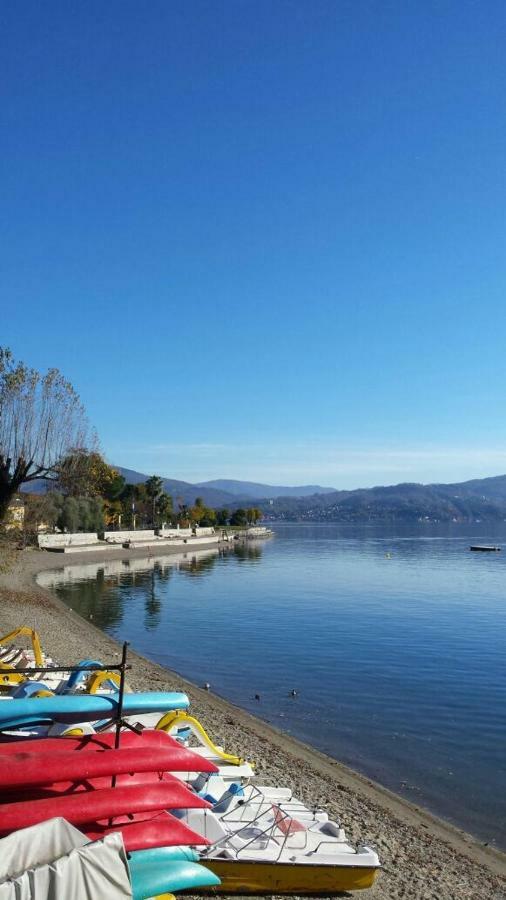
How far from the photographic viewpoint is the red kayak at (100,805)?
763 cm

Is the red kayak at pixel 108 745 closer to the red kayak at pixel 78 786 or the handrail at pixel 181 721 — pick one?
the red kayak at pixel 78 786

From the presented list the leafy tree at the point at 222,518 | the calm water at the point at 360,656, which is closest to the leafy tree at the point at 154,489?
the calm water at the point at 360,656

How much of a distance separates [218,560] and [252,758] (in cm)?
7663

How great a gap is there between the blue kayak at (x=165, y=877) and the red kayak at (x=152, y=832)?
0.61 ft

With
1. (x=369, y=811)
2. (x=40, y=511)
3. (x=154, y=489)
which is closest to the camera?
(x=369, y=811)

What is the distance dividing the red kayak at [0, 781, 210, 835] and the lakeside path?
3.34m

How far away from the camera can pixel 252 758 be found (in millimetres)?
15695

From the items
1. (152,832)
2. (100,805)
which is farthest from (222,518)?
(100,805)

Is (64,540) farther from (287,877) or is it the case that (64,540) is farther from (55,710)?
(287,877)

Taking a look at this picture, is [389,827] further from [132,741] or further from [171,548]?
[171,548]

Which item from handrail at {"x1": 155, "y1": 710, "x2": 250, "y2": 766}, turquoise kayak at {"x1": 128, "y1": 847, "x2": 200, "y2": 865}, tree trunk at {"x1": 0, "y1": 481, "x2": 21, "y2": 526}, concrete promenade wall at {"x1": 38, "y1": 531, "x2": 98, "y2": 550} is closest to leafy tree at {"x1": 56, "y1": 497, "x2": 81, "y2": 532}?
concrete promenade wall at {"x1": 38, "y1": 531, "x2": 98, "y2": 550}

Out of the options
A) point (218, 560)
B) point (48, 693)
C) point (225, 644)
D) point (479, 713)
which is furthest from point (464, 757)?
point (218, 560)

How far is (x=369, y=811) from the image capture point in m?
13.4

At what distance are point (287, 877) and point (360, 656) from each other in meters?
20.5
